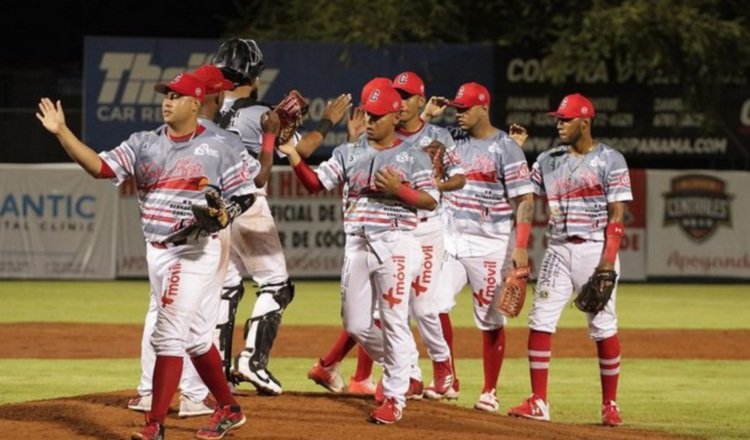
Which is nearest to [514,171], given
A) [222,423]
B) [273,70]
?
[222,423]

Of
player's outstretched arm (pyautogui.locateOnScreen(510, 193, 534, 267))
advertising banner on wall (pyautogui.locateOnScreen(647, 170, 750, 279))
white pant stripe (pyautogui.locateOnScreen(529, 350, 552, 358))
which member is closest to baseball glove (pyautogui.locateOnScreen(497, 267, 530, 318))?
player's outstretched arm (pyautogui.locateOnScreen(510, 193, 534, 267))

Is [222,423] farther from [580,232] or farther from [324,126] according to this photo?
[580,232]

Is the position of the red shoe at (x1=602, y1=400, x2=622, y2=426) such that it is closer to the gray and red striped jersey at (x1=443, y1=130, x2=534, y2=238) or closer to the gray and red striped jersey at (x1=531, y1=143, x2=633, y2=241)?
the gray and red striped jersey at (x1=531, y1=143, x2=633, y2=241)

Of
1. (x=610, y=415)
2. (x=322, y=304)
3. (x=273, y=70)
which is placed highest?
(x=273, y=70)

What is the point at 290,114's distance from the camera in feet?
30.0

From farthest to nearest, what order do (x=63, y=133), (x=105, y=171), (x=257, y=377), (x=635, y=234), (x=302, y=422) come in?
(x=635, y=234) → (x=257, y=377) → (x=302, y=422) → (x=105, y=171) → (x=63, y=133)

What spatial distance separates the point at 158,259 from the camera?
816 centimetres

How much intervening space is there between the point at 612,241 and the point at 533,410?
49.5 inches

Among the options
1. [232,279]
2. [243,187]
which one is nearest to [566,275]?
[232,279]

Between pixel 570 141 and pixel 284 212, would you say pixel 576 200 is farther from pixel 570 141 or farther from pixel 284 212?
pixel 284 212

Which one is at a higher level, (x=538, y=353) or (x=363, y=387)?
(x=538, y=353)

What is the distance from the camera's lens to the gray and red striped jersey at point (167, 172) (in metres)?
8.12

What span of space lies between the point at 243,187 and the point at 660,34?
19.3 metres

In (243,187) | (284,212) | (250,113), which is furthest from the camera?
(284,212)
